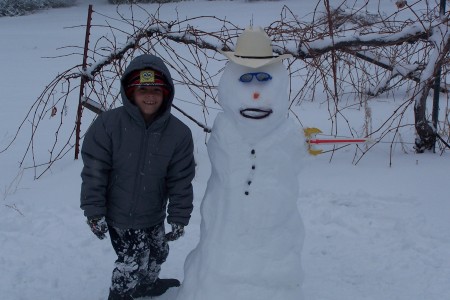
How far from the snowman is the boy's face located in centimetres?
36

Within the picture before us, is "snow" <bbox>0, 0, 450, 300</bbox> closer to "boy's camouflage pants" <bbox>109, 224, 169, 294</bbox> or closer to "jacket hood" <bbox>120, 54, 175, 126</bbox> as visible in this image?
"boy's camouflage pants" <bbox>109, 224, 169, 294</bbox>

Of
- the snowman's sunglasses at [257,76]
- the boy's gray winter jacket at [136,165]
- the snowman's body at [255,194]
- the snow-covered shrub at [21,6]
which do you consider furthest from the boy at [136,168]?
the snow-covered shrub at [21,6]

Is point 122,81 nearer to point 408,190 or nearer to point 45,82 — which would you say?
point 408,190

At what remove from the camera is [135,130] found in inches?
97.9

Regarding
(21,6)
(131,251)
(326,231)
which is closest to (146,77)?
(131,251)

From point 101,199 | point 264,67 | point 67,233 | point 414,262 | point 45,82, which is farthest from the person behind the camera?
point 45,82

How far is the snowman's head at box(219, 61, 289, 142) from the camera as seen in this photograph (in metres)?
2.23

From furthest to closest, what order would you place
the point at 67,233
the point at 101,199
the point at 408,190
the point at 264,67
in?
1. the point at 408,190
2. the point at 67,233
3. the point at 101,199
4. the point at 264,67

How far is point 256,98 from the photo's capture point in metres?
2.23

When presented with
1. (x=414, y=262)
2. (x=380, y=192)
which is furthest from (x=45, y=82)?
(x=414, y=262)

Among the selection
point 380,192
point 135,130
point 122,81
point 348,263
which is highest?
point 122,81

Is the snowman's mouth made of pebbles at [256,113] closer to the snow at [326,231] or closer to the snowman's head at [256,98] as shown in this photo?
the snowman's head at [256,98]

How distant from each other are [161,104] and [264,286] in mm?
1001

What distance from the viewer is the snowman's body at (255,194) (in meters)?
2.26
